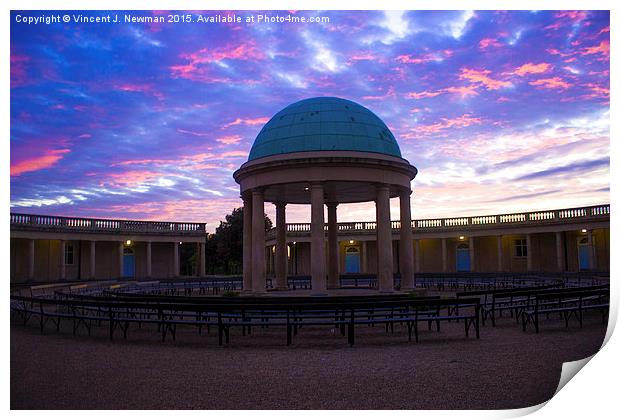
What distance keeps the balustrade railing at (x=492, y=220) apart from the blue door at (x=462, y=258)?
400 centimetres

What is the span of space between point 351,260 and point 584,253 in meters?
24.5

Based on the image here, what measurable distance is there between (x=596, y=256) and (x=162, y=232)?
1637 inches

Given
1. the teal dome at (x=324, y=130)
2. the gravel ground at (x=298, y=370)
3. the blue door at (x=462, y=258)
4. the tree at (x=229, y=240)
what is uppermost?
the teal dome at (x=324, y=130)

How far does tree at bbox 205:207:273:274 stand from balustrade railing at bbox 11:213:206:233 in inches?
465

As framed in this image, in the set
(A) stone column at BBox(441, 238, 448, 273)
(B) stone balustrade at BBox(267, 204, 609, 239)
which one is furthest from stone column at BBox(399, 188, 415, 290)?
(A) stone column at BBox(441, 238, 448, 273)

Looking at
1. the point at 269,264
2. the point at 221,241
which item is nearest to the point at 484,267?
the point at 269,264

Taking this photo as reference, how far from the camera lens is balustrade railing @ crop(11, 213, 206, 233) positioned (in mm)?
42906

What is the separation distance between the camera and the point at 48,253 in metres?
46.7

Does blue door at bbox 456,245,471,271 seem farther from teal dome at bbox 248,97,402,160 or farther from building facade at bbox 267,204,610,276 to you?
teal dome at bbox 248,97,402,160

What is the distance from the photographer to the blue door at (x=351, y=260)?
60469 millimetres

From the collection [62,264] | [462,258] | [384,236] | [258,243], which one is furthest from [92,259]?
[462,258]

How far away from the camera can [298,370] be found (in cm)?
1178

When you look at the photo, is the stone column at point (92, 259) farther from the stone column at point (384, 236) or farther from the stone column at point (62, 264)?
the stone column at point (384, 236)

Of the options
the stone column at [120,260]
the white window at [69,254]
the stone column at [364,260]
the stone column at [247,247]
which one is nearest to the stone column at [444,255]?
the stone column at [364,260]
